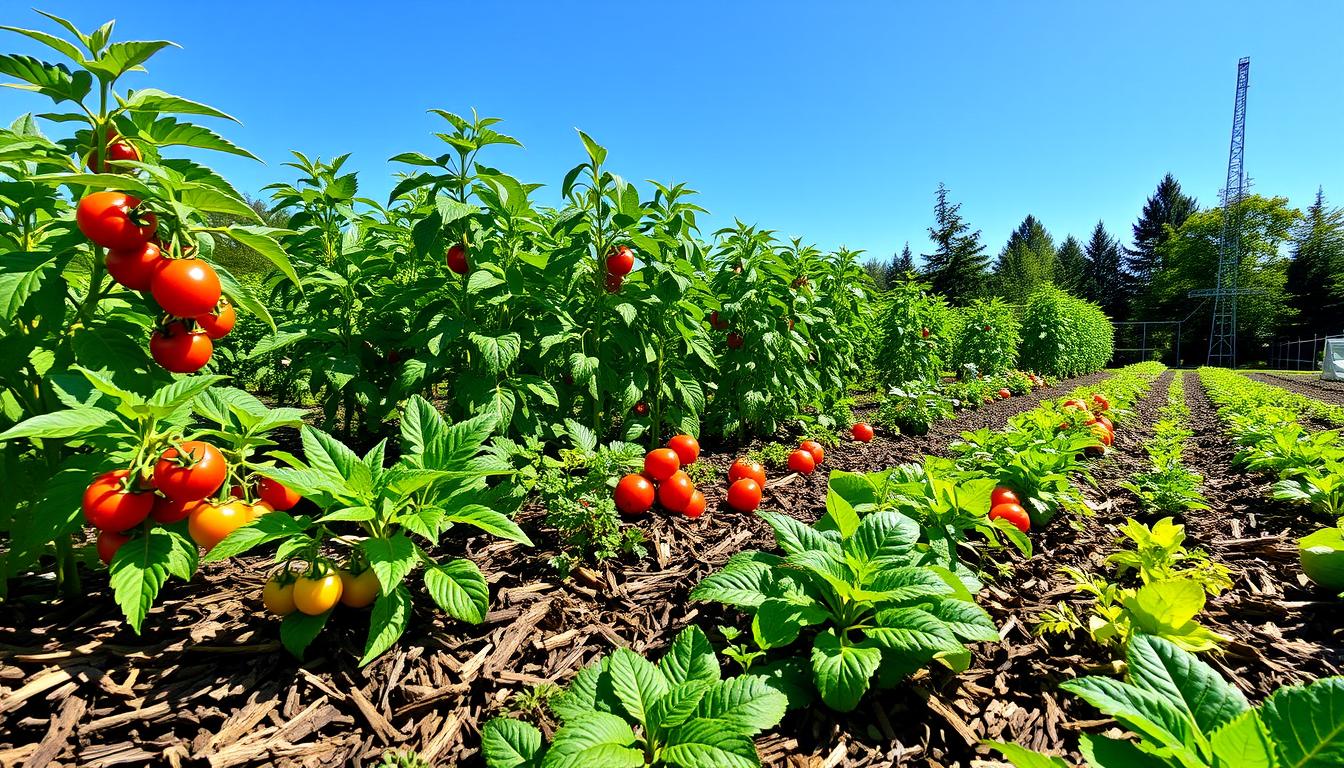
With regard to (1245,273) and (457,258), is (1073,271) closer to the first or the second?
(1245,273)

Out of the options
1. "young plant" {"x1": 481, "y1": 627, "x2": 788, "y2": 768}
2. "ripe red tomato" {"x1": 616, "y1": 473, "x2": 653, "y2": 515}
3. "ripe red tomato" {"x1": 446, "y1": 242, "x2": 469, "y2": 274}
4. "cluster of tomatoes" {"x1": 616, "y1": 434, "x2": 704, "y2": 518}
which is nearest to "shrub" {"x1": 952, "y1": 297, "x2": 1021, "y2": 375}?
"cluster of tomatoes" {"x1": 616, "y1": 434, "x2": 704, "y2": 518}

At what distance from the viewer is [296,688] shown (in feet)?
5.21

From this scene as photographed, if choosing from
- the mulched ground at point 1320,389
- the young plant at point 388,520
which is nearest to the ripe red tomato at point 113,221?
the young plant at point 388,520

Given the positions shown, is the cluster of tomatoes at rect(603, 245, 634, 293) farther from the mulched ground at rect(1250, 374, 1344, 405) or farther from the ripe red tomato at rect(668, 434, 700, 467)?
the mulched ground at rect(1250, 374, 1344, 405)

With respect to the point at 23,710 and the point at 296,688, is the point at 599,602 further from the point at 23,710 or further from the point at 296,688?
the point at 23,710

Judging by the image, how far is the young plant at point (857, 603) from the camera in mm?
1498

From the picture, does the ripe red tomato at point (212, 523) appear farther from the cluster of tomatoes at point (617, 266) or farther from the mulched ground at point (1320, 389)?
the mulched ground at point (1320, 389)

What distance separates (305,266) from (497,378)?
191 cm

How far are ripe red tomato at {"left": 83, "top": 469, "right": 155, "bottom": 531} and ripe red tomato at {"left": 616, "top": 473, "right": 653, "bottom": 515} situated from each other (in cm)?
181

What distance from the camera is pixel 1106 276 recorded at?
61188mm

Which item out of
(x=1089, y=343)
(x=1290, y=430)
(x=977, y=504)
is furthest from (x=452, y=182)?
(x=1089, y=343)

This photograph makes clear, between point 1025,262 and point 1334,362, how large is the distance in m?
39.0

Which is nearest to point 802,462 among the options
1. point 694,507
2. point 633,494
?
point 694,507

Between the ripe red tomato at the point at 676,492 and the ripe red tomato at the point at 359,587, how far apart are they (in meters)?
1.52
